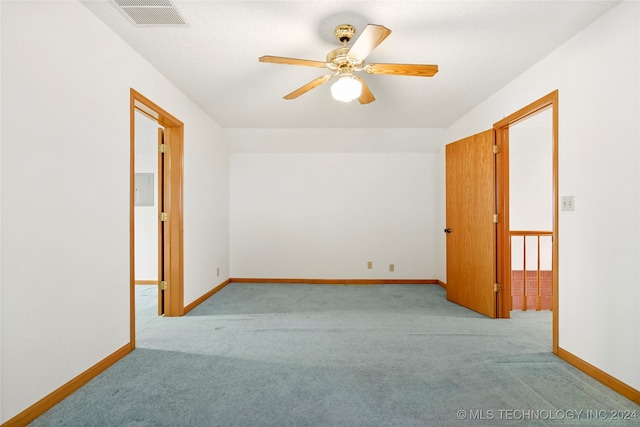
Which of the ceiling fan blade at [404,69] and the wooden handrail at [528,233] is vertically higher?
the ceiling fan blade at [404,69]

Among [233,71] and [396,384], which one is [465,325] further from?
[233,71]

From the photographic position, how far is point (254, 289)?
4.38m

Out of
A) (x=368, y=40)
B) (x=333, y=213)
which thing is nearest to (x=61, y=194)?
(x=368, y=40)

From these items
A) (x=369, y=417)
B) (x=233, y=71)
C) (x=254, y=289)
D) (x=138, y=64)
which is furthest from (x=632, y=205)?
(x=254, y=289)

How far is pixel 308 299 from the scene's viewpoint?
12.7 ft

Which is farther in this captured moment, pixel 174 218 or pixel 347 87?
pixel 174 218

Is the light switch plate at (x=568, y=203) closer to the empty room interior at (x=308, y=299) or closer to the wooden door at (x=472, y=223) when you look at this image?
the empty room interior at (x=308, y=299)

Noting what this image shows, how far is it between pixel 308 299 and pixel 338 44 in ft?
9.39

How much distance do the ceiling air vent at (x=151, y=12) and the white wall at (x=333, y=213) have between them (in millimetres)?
2833

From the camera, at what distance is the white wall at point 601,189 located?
1.75 metres

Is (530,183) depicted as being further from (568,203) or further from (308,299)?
(308,299)

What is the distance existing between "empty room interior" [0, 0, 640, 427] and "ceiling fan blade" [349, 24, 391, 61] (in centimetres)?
2

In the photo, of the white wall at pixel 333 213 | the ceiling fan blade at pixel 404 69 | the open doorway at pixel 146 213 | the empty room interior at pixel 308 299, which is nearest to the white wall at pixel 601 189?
the empty room interior at pixel 308 299

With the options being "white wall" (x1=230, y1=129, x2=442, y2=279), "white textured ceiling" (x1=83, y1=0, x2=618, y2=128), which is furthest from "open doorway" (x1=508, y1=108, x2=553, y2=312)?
"white textured ceiling" (x1=83, y1=0, x2=618, y2=128)
